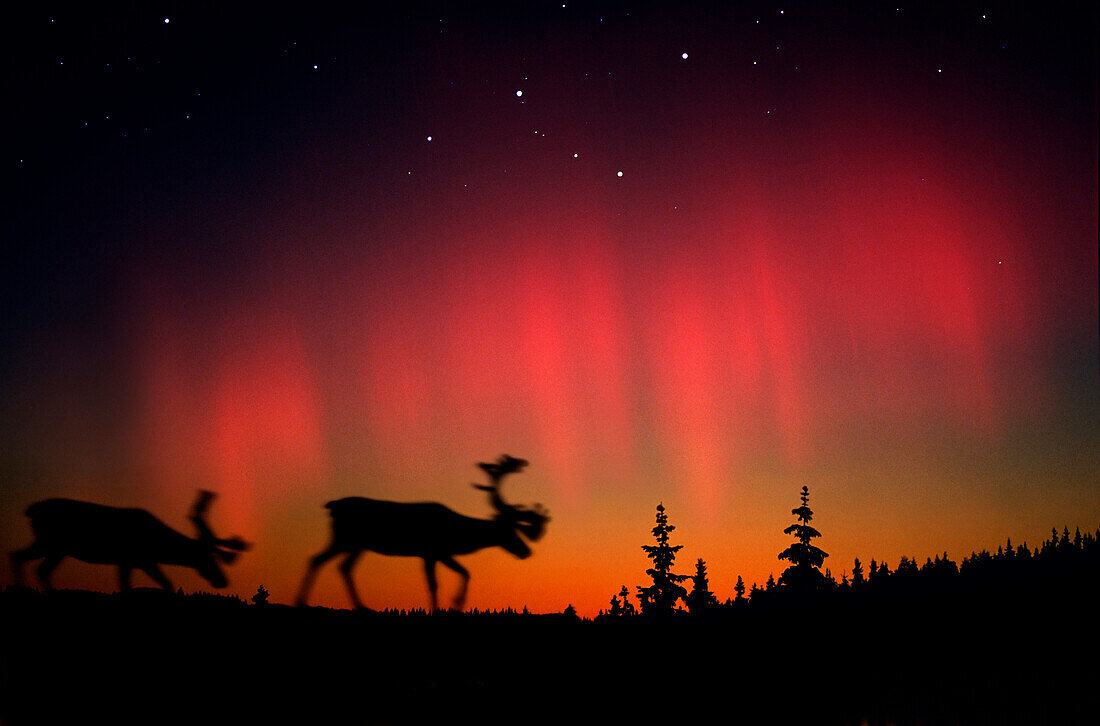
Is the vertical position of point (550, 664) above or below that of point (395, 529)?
below

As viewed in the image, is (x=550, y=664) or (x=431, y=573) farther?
(x=431, y=573)

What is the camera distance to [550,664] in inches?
304

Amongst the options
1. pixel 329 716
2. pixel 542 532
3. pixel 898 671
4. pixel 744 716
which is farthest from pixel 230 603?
pixel 898 671

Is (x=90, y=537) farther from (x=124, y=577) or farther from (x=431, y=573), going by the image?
(x=431, y=573)

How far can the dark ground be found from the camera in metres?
6.40

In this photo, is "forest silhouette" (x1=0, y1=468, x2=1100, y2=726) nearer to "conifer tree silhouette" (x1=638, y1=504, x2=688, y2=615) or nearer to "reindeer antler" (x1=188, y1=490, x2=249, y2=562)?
"reindeer antler" (x1=188, y1=490, x2=249, y2=562)

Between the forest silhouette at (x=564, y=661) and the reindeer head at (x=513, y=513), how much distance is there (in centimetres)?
360

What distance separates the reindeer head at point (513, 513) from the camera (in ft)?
48.2

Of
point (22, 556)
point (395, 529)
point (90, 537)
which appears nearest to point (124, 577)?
point (90, 537)

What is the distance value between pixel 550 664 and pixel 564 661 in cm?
17

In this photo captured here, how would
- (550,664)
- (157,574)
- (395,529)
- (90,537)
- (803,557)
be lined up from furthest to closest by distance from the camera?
(803,557) → (157,574) → (395,529) → (90,537) → (550,664)

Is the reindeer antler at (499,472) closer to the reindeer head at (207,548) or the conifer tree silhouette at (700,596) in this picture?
the reindeer head at (207,548)

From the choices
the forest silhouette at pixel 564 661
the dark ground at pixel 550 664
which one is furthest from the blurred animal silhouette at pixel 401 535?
the dark ground at pixel 550 664

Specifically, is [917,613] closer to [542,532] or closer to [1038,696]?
[1038,696]
